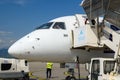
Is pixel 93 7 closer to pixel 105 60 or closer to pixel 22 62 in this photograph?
pixel 105 60

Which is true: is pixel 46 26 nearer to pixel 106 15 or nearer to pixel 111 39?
pixel 106 15

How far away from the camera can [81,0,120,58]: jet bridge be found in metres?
15.5

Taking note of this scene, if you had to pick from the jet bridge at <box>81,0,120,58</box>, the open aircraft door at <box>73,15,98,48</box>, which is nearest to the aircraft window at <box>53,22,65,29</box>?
the open aircraft door at <box>73,15,98,48</box>

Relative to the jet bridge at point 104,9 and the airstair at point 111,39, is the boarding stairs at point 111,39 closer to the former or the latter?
the airstair at point 111,39

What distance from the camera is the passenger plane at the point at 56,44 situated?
704 inches

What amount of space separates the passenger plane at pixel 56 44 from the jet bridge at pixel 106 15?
3.03 ft

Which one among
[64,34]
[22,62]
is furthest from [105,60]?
[22,62]

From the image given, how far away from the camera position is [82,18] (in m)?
19.0

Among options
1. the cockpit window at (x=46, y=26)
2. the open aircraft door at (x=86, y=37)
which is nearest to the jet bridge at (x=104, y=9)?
the open aircraft door at (x=86, y=37)

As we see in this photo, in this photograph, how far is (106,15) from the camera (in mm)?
16156

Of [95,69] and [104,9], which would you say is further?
[104,9]

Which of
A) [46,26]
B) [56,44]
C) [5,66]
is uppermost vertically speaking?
[46,26]

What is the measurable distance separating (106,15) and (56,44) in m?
3.57

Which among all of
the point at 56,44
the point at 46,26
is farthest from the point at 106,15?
the point at 46,26
